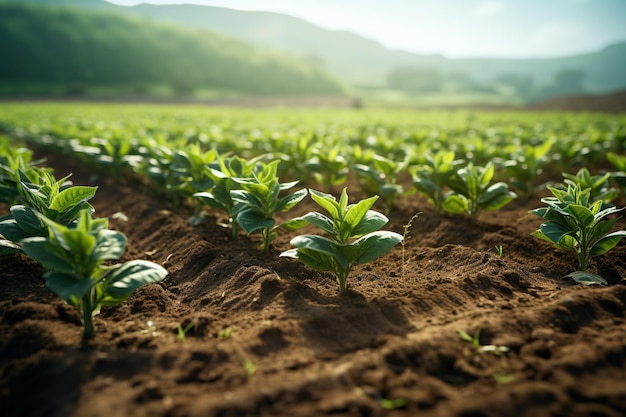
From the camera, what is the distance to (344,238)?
10.4 ft

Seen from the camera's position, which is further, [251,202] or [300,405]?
[251,202]

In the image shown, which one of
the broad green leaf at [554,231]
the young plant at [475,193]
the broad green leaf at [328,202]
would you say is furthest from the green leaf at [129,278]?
the young plant at [475,193]

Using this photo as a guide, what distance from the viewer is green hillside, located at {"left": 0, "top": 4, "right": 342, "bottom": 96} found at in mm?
70188

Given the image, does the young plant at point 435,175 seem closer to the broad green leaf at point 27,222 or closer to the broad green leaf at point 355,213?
the broad green leaf at point 355,213

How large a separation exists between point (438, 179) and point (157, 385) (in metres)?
3.79

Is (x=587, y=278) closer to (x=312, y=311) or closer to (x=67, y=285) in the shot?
(x=312, y=311)

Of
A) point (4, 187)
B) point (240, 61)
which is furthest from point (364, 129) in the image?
point (240, 61)

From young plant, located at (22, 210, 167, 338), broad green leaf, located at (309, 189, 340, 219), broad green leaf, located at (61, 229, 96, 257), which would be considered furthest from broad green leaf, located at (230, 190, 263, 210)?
broad green leaf, located at (61, 229, 96, 257)

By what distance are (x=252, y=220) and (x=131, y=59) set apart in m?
89.4

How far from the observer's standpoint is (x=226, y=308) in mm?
3104

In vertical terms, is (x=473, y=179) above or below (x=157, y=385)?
above

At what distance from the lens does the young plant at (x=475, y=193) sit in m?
4.44

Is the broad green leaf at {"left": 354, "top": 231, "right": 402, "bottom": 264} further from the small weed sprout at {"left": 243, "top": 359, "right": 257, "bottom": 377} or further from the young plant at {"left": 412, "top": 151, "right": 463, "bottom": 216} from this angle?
the young plant at {"left": 412, "top": 151, "right": 463, "bottom": 216}

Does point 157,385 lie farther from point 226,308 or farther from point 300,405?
point 226,308
